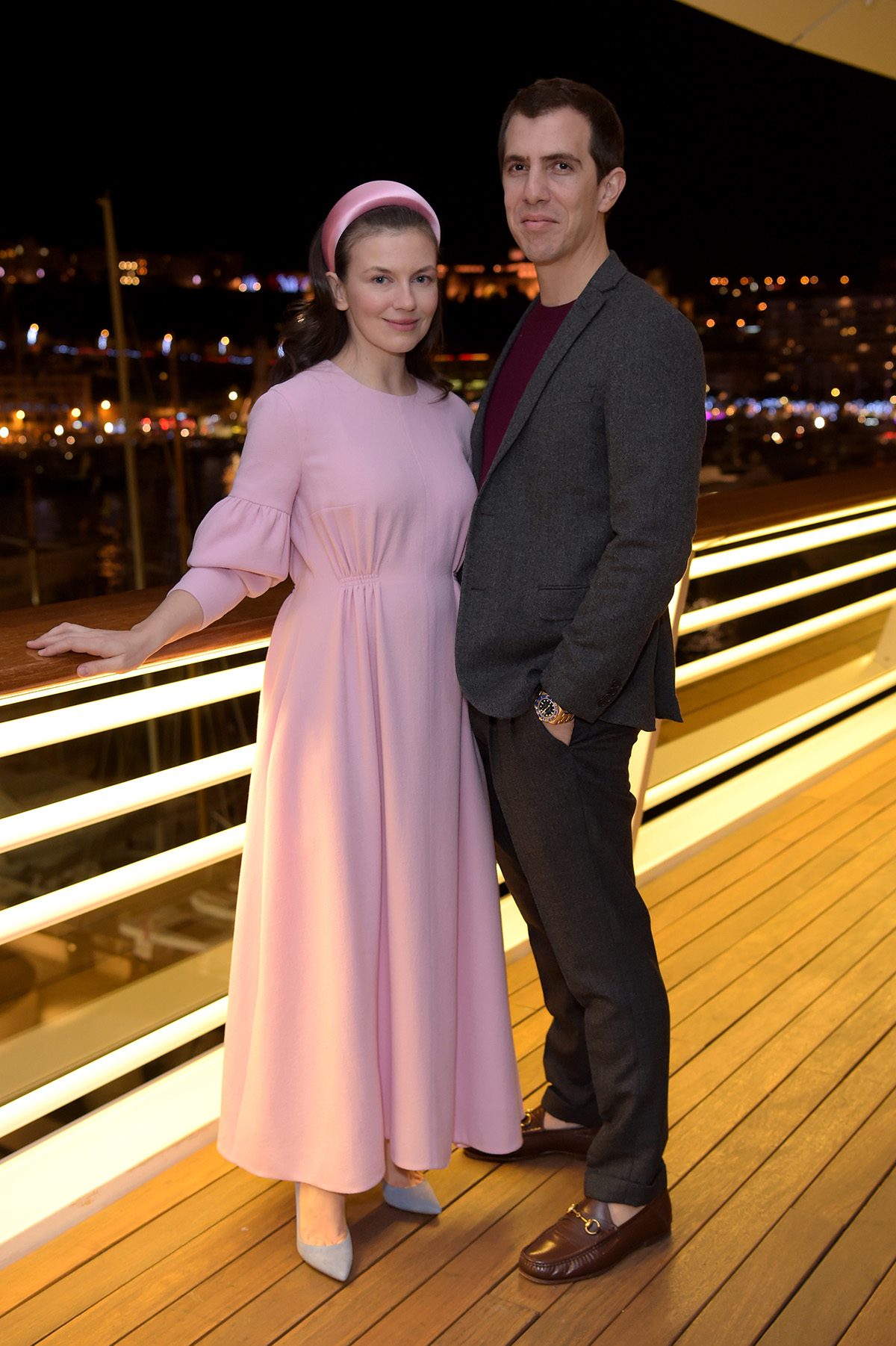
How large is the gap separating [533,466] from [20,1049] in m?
1.86

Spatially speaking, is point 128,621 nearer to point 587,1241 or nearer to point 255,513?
point 255,513

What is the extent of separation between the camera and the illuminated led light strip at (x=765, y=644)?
314 centimetres

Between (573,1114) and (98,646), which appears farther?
(573,1114)

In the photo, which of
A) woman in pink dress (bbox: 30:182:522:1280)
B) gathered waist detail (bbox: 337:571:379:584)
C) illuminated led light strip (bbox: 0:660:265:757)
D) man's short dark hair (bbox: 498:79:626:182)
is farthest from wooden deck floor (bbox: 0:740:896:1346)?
man's short dark hair (bbox: 498:79:626:182)

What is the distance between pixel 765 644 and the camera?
11.4ft

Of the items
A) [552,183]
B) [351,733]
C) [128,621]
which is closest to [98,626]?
[128,621]

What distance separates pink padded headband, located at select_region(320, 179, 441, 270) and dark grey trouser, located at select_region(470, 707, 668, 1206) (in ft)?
2.31

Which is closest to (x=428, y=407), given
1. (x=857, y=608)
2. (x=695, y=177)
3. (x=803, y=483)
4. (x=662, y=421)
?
(x=662, y=421)

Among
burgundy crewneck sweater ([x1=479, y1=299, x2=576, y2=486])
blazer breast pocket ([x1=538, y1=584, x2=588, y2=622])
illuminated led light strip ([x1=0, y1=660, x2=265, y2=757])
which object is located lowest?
illuminated led light strip ([x1=0, y1=660, x2=265, y2=757])

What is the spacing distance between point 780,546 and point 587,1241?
6.91 ft

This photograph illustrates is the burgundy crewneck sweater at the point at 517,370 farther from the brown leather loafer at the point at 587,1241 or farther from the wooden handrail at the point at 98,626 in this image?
the brown leather loafer at the point at 587,1241

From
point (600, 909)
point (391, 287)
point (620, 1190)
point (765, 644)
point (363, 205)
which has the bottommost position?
point (620, 1190)

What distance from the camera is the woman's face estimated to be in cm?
168

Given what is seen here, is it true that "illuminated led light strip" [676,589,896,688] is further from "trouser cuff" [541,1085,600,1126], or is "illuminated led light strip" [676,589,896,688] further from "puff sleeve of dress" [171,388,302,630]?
"puff sleeve of dress" [171,388,302,630]
